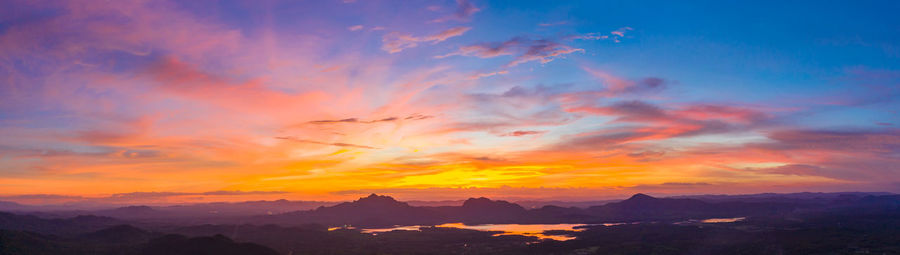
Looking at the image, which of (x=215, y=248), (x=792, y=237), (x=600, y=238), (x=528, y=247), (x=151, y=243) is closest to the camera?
(x=215, y=248)

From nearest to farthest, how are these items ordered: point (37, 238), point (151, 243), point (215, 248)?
point (215, 248), point (151, 243), point (37, 238)

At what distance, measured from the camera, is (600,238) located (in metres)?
191

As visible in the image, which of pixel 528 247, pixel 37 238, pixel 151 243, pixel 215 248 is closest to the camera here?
pixel 215 248

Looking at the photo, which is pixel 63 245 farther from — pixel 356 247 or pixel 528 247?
pixel 528 247

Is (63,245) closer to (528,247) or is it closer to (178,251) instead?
(178,251)

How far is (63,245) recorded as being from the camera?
14375 cm

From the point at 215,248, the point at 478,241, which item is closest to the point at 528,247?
the point at 478,241

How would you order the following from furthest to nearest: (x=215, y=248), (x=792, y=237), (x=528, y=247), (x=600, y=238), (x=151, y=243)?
1. (x=600, y=238)
2. (x=792, y=237)
3. (x=528, y=247)
4. (x=151, y=243)
5. (x=215, y=248)

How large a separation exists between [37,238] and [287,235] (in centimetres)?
7545

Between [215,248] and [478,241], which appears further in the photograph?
[478,241]

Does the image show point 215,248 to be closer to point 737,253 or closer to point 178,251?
point 178,251

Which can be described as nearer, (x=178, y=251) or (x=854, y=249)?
(x=178, y=251)

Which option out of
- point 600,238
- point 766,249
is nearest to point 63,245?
point 600,238

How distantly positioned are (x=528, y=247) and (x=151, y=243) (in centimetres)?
10660
